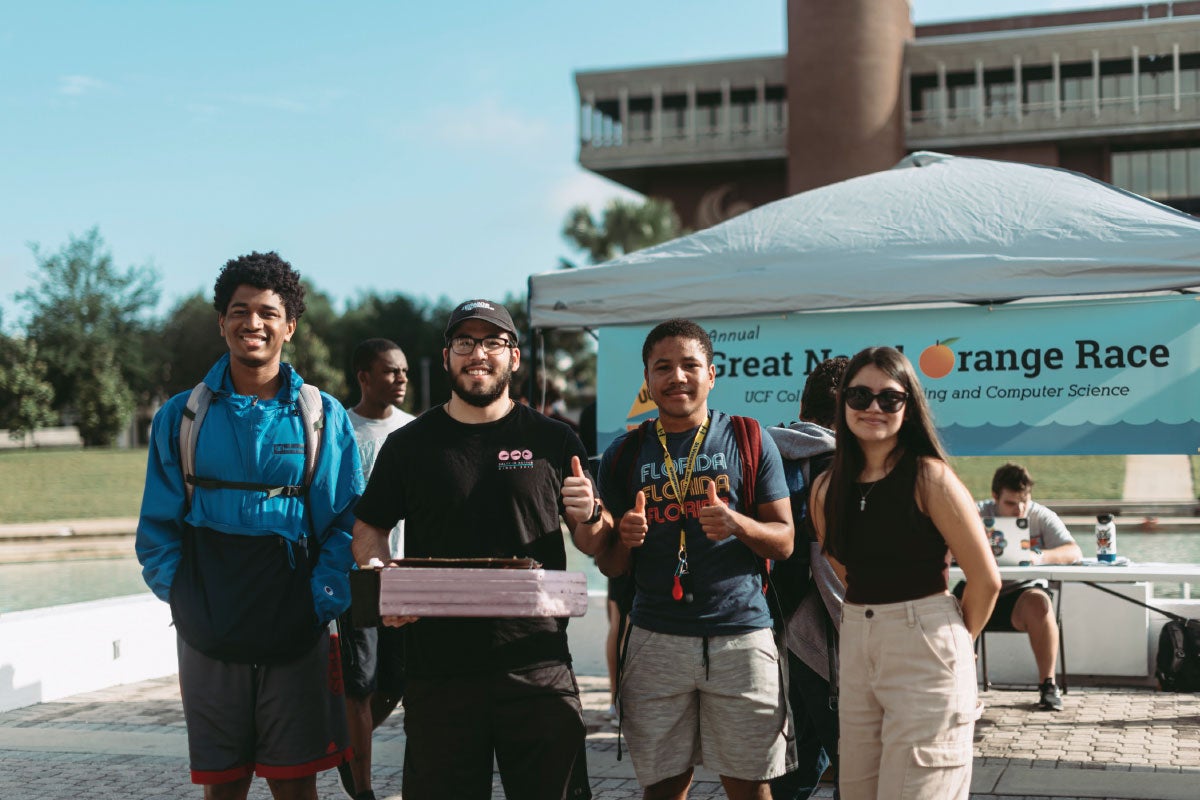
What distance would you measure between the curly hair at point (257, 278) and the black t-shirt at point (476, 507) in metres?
0.69

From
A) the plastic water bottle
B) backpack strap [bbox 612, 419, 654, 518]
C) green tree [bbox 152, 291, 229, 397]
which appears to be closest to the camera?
backpack strap [bbox 612, 419, 654, 518]

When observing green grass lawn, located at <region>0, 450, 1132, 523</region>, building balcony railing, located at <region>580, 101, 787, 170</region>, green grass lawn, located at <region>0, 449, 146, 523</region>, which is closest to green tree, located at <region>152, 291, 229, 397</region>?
green grass lawn, located at <region>0, 449, 146, 523</region>

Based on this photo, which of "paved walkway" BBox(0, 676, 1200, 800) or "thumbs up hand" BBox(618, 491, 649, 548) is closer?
"thumbs up hand" BBox(618, 491, 649, 548)

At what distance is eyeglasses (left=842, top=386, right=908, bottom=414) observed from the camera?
11.4 ft

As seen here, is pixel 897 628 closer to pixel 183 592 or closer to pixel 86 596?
pixel 183 592

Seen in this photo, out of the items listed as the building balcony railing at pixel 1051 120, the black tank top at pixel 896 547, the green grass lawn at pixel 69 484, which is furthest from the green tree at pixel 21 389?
the black tank top at pixel 896 547

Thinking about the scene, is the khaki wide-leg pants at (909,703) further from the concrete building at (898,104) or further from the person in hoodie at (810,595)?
the concrete building at (898,104)

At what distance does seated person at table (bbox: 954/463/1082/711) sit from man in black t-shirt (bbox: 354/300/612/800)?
4250mm

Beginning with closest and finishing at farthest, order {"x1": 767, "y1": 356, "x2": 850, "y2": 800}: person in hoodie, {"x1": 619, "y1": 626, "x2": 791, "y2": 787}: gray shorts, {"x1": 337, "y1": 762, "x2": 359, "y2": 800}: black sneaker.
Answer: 1. {"x1": 619, "y1": 626, "x2": 791, "y2": 787}: gray shorts
2. {"x1": 337, "y1": 762, "x2": 359, "y2": 800}: black sneaker
3. {"x1": 767, "y1": 356, "x2": 850, "y2": 800}: person in hoodie

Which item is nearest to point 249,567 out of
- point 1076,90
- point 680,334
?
point 680,334

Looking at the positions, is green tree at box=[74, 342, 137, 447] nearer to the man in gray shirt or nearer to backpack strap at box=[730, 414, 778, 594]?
the man in gray shirt

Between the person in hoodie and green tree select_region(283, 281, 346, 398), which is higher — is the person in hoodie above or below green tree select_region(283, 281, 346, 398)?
below

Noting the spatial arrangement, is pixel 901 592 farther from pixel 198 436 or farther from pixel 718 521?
pixel 198 436

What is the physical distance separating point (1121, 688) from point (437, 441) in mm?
6072
